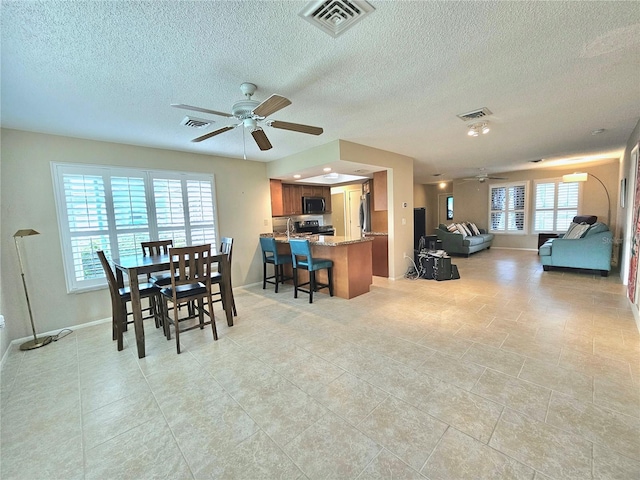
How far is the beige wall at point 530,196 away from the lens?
22.4 ft

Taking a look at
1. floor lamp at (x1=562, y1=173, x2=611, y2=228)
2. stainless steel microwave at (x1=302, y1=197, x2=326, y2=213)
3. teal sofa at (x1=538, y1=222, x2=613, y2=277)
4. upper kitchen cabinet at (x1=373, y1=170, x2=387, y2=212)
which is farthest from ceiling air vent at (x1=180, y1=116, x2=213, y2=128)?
floor lamp at (x1=562, y1=173, x2=611, y2=228)

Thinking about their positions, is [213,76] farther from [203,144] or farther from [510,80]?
[510,80]

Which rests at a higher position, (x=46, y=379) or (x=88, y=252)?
(x=88, y=252)

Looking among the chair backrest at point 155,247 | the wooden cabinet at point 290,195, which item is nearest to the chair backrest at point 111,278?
the chair backrest at point 155,247

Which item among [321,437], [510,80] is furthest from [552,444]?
[510,80]

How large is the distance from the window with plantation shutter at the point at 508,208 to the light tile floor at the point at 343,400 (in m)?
5.53

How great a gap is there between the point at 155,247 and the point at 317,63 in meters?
3.24

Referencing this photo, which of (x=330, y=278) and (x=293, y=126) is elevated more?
(x=293, y=126)

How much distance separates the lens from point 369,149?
4.49 m

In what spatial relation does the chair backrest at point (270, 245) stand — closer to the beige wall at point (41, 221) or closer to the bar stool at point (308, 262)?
the bar stool at point (308, 262)

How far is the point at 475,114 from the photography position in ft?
10.2

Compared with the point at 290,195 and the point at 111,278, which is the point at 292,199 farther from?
the point at 111,278

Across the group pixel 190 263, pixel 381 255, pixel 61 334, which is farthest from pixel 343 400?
pixel 381 255

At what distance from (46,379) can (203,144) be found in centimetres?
315
